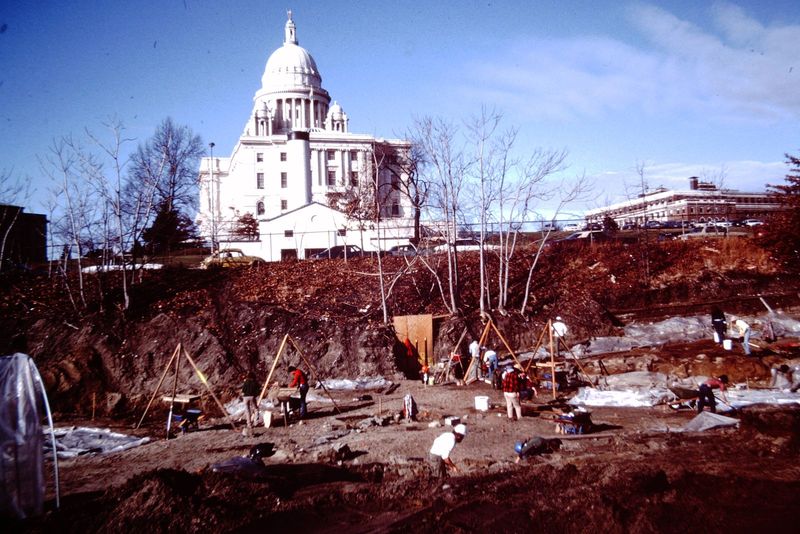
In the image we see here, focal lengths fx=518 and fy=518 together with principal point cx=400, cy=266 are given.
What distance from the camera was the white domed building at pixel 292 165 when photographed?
48.6 meters

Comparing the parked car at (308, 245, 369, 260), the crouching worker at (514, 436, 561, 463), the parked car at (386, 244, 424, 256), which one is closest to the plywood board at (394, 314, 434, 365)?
the parked car at (386, 244, 424, 256)

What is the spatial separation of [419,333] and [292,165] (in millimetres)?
52463

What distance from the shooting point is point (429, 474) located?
33.5ft

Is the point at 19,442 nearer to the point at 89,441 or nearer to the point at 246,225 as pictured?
the point at 89,441

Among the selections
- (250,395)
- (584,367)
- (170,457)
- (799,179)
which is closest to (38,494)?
(170,457)

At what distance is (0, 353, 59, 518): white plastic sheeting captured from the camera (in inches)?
310

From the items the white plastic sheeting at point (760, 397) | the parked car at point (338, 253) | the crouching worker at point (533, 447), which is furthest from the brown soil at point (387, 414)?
the parked car at point (338, 253)

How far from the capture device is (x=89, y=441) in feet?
46.4

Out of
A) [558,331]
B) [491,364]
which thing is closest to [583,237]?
[558,331]

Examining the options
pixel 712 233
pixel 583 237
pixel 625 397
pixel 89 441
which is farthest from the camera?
pixel 712 233

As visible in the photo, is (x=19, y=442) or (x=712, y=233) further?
(x=712, y=233)

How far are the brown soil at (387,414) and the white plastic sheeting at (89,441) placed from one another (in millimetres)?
688

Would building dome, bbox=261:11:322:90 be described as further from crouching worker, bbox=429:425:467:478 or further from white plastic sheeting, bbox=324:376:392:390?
crouching worker, bbox=429:425:467:478

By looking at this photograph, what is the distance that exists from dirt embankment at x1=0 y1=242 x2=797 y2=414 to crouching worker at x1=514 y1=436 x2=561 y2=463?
10842 millimetres
